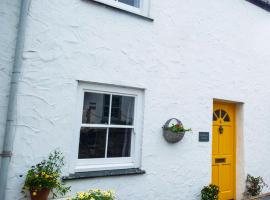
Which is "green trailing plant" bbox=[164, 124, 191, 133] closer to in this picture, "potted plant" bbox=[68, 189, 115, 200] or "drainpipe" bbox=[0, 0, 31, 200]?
"potted plant" bbox=[68, 189, 115, 200]

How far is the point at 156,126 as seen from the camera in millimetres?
5000

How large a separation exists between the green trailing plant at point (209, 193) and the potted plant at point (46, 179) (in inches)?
112

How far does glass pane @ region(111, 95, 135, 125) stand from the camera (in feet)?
15.5

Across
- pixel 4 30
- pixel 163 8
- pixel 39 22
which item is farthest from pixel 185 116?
pixel 4 30

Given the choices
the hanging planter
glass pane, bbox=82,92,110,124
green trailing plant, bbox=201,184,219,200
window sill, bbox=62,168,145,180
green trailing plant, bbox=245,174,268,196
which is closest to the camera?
window sill, bbox=62,168,145,180

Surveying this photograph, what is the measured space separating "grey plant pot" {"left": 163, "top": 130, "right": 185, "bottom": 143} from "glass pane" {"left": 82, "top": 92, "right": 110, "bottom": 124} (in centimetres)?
117

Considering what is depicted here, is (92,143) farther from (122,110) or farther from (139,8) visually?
(139,8)

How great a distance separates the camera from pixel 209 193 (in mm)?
5391

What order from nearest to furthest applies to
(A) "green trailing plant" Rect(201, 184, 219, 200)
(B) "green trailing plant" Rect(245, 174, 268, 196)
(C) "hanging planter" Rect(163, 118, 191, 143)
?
1. (C) "hanging planter" Rect(163, 118, 191, 143)
2. (A) "green trailing plant" Rect(201, 184, 219, 200)
3. (B) "green trailing plant" Rect(245, 174, 268, 196)

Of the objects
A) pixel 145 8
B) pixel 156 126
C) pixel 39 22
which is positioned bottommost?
pixel 156 126

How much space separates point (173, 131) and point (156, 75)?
1082mm

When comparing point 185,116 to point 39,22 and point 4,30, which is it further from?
point 4,30

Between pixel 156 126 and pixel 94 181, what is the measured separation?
1.50 meters

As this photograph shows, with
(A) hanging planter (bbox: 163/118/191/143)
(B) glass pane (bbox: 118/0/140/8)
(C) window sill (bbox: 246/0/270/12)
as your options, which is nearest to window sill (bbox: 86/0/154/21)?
(B) glass pane (bbox: 118/0/140/8)
